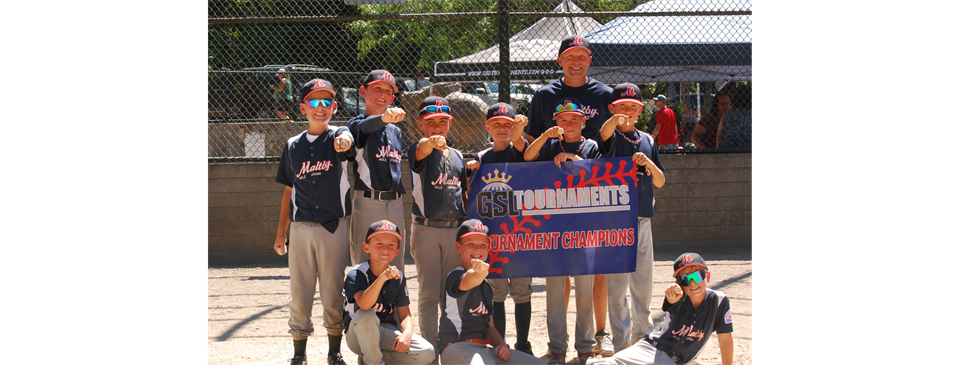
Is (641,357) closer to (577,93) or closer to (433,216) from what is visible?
(433,216)

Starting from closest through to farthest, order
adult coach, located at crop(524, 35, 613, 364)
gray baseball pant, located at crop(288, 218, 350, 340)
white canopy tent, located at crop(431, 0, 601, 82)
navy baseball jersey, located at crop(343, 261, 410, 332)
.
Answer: navy baseball jersey, located at crop(343, 261, 410, 332) < gray baseball pant, located at crop(288, 218, 350, 340) < adult coach, located at crop(524, 35, 613, 364) < white canopy tent, located at crop(431, 0, 601, 82)

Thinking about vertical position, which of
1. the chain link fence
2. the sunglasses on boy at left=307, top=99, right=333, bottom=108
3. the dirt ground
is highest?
the chain link fence

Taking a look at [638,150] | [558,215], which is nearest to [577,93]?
[638,150]

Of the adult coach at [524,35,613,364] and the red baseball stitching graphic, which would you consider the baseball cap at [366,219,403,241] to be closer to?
the red baseball stitching graphic

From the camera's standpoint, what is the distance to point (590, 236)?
4129 mm

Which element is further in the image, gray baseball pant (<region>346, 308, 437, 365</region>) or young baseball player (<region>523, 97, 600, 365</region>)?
young baseball player (<region>523, 97, 600, 365</region>)

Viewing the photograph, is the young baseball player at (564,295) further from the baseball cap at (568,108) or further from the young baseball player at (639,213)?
the young baseball player at (639,213)

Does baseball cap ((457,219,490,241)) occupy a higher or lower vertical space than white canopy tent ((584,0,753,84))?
lower

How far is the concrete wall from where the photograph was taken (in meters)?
7.15

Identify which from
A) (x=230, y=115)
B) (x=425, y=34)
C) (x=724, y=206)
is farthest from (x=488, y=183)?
(x=425, y=34)

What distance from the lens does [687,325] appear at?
11.9 ft

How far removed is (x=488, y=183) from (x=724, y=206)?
4.32 m

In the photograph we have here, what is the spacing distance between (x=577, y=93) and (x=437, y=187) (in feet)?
3.86

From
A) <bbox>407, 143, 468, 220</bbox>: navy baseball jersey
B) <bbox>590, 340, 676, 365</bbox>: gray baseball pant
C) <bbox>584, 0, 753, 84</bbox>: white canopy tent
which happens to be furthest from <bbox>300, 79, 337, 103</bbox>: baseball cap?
<bbox>584, 0, 753, 84</bbox>: white canopy tent
